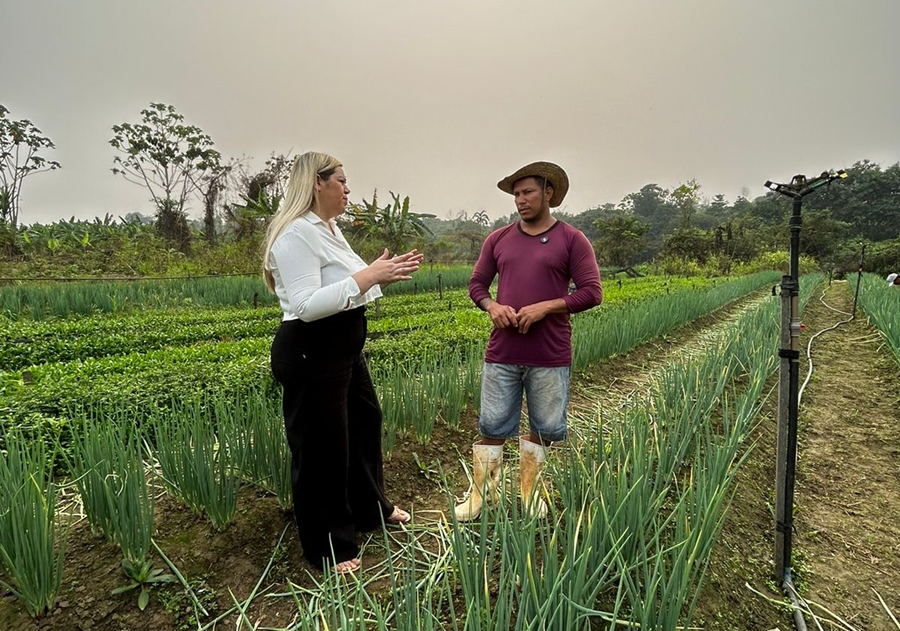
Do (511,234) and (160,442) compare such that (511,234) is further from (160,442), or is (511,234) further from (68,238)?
(68,238)

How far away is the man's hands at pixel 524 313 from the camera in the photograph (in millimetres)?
1754

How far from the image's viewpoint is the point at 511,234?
6.42 feet

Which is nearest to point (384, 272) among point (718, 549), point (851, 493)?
point (718, 549)

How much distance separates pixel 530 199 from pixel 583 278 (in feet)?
1.24

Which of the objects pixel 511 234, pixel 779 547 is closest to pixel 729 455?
pixel 779 547

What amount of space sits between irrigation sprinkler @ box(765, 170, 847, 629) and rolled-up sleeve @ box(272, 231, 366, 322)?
1.40 meters

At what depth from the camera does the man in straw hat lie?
1805 millimetres

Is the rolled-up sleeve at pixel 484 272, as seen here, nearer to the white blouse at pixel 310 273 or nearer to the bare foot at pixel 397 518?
the white blouse at pixel 310 273

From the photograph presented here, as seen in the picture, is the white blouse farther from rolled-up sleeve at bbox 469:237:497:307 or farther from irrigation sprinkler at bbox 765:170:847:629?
irrigation sprinkler at bbox 765:170:847:629

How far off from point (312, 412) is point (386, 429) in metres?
0.76

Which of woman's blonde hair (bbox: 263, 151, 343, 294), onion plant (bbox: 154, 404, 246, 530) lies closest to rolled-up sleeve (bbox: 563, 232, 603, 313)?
woman's blonde hair (bbox: 263, 151, 343, 294)

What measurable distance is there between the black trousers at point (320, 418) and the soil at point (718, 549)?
0.59 feet

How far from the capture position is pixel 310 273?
1.38 meters

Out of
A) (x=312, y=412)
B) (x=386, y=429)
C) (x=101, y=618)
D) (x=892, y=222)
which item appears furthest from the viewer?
(x=892, y=222)
